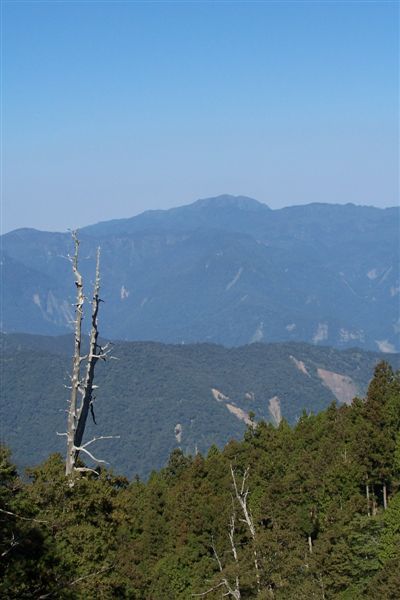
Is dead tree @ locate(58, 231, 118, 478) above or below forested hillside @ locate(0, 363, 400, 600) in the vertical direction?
above

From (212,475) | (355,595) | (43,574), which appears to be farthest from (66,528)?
(212,475)

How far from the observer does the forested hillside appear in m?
22.7

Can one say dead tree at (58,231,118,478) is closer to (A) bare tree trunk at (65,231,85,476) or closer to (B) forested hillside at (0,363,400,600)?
(A) bare tree trunk at (65,231,85,476)

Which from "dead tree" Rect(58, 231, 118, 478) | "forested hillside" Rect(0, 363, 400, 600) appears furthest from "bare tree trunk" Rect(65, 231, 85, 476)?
"forested hillside" Rect(0, 363, 400, 600)

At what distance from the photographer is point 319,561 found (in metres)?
44.4

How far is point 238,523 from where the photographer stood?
169 ft

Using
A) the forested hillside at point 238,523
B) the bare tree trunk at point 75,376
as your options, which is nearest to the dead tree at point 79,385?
the bare tree trunk at point 75,376

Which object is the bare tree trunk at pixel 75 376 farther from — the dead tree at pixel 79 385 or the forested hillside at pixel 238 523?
the forested hillside at pixel 238 523

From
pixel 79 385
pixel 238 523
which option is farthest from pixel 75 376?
pixel 238 523

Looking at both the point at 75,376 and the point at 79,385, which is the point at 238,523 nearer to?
the point at 79,385

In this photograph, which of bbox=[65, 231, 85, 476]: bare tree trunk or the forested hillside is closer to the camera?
the forested hillside

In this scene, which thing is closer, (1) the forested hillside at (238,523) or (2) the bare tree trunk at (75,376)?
(1) the forested hillside at (238,523)

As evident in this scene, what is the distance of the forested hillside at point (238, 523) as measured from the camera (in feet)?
74.5

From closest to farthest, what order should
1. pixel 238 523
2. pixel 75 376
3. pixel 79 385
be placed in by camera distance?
1. pixel 75 376
2. pixel 79 385
3. pixel 238 523
